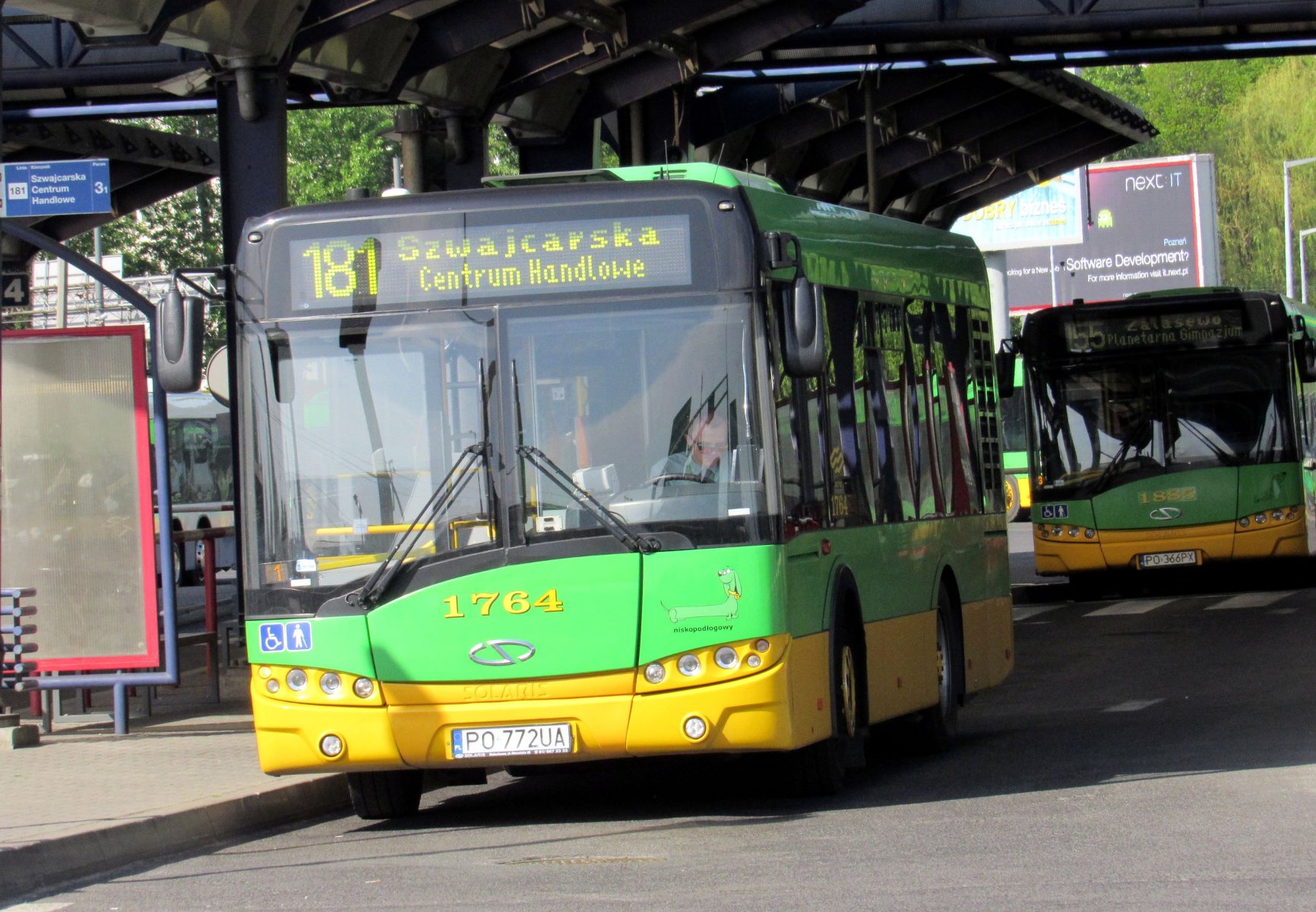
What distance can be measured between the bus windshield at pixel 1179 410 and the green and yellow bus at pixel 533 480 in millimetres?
15087

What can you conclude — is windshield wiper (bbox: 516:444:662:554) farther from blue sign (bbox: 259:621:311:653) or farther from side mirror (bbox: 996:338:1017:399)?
side mirror (bbox: 996:338:1017:399)

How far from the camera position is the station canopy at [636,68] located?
17.0 meters

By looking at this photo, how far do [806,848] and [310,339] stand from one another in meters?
3.25

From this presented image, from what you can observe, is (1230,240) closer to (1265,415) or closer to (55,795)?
(1265,415)

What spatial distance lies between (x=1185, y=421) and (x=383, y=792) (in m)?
15.9

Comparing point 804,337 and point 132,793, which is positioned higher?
point 804,337

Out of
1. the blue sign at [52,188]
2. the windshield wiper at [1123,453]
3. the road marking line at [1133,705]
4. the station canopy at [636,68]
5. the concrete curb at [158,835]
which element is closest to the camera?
the concrete curb at [158,835]

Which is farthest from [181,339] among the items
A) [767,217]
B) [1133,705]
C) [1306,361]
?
[1306,361]

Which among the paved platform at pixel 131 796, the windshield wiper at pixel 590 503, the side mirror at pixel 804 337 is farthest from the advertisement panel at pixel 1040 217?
the windshield wiper at pixel 590 503

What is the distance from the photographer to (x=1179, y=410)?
2489 cm

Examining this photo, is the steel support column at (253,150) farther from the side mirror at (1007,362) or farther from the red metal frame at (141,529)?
the side mirror at (1007,362)

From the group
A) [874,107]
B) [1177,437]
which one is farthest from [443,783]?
[874,107]

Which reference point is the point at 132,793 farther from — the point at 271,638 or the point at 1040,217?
the point at 1040,217

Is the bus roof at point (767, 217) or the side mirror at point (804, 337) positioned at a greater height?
the bus roof at point (767, 217)
